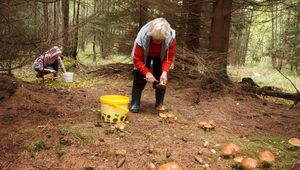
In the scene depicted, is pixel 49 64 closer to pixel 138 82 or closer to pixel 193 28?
pixel 138 82

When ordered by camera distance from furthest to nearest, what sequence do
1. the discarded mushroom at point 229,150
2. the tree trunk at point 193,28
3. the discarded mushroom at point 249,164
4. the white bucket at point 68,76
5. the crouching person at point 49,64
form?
1. the tree trunk at point 193,28
2. the white bucket at point 68,76
3. the crouching person at point 49,64
4. the discarded mushroom at point 229,150
5. the discarded mushroom at point 249,164

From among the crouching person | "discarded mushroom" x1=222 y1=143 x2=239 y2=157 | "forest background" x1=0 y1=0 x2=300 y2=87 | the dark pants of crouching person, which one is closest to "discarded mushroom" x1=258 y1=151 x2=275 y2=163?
"discarded mushroom" x1=222 y1=143 x2=239 y2=157

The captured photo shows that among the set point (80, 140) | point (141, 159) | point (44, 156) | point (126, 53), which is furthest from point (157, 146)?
point (126, 53)

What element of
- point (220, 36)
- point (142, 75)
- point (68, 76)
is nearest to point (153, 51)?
point (142, 75)

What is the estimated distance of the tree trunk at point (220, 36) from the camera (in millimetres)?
5516

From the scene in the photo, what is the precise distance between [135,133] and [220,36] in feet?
12.1

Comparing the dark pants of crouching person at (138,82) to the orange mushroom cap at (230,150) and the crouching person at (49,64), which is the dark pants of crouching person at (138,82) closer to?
the orange mushroom cap at (230,150)

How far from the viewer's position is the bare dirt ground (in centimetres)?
247

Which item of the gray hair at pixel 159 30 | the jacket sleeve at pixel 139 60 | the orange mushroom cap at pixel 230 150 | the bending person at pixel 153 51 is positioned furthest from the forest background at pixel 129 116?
the gray hair at pixel 159 30

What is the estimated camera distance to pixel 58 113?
360 cm

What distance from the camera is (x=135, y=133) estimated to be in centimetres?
312

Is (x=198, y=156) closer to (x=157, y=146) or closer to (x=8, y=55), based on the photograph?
(x=157, y=146)

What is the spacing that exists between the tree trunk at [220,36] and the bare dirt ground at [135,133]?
0.76 meters

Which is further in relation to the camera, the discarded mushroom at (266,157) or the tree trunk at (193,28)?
the tree trunk at (193,28)
